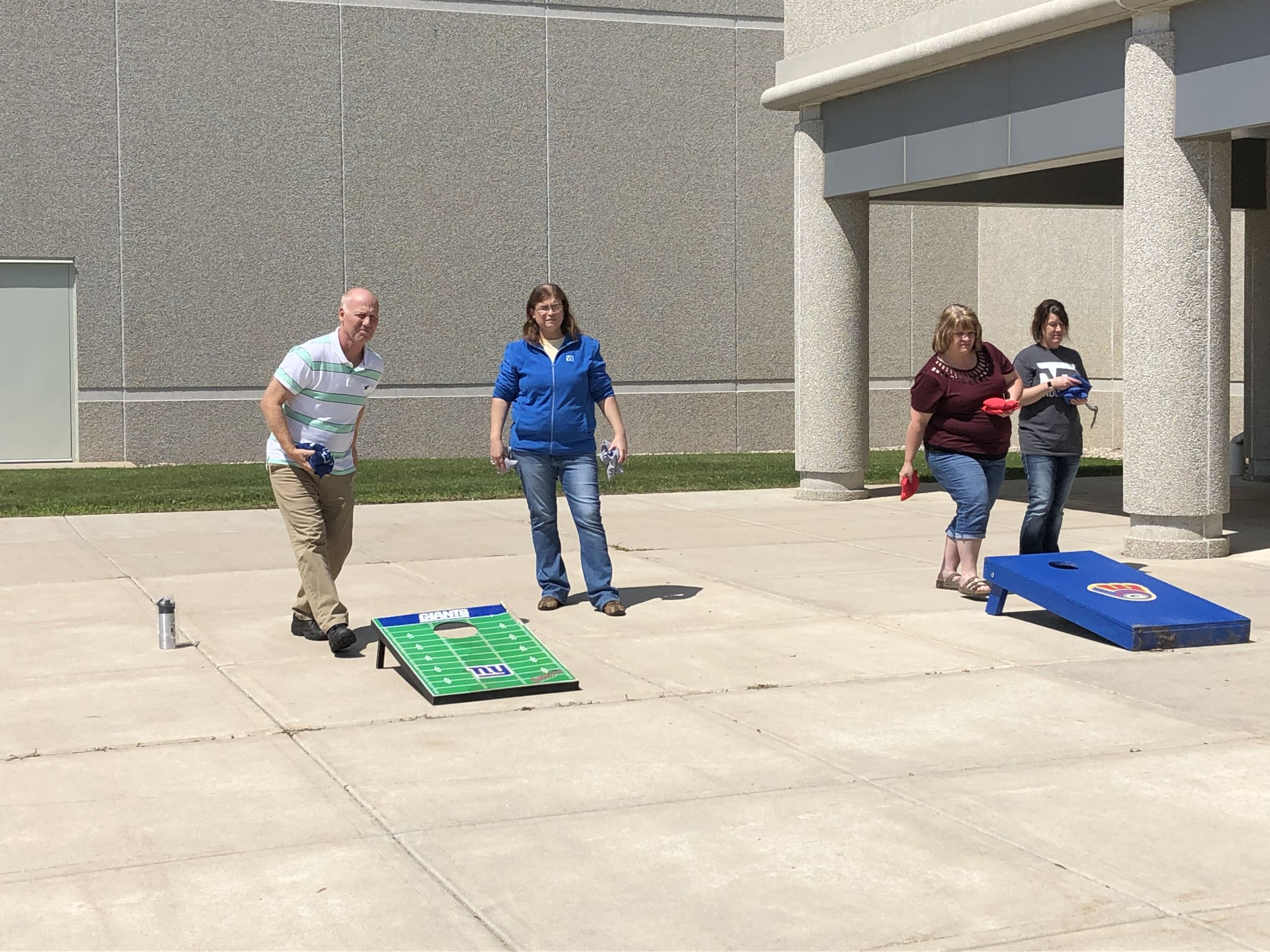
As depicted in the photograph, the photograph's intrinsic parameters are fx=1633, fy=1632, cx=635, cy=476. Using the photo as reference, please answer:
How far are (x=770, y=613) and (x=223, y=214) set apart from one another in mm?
13683

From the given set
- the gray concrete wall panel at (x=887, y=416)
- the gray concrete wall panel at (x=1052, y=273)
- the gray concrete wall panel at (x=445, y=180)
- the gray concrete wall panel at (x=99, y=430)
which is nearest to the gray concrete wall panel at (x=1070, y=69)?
the gray concrete wall panel at (x=1052, y=273)

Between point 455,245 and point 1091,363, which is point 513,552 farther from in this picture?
point 1091,363

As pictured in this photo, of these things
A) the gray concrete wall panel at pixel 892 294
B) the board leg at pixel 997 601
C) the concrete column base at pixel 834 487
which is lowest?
the board leg at pixel 997 601

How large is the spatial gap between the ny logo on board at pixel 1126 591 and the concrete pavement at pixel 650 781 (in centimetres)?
34

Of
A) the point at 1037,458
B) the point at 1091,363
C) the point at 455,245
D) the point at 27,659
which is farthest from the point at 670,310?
the point at 27,659

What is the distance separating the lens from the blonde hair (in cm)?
979

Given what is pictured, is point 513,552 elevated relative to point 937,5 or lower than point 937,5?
lower

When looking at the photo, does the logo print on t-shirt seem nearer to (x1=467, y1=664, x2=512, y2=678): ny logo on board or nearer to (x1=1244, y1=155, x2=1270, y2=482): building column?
(x1=467, y1=664, x2=512, y2=678): ny logo on board

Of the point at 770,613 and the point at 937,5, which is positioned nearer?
the point at 770,613

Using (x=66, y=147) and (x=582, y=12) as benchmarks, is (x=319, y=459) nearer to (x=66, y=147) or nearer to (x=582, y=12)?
(x=66, y=147)

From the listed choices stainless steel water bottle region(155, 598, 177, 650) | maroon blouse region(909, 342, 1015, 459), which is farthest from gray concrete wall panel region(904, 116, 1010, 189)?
stainless steel water bottle region(155, 598, 177, 650)

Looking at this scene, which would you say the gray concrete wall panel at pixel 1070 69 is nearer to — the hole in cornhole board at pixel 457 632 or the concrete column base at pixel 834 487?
the concrete column base at pixel 834 487

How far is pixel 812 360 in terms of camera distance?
1611 centimetres

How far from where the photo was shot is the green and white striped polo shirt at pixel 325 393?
830 cm
